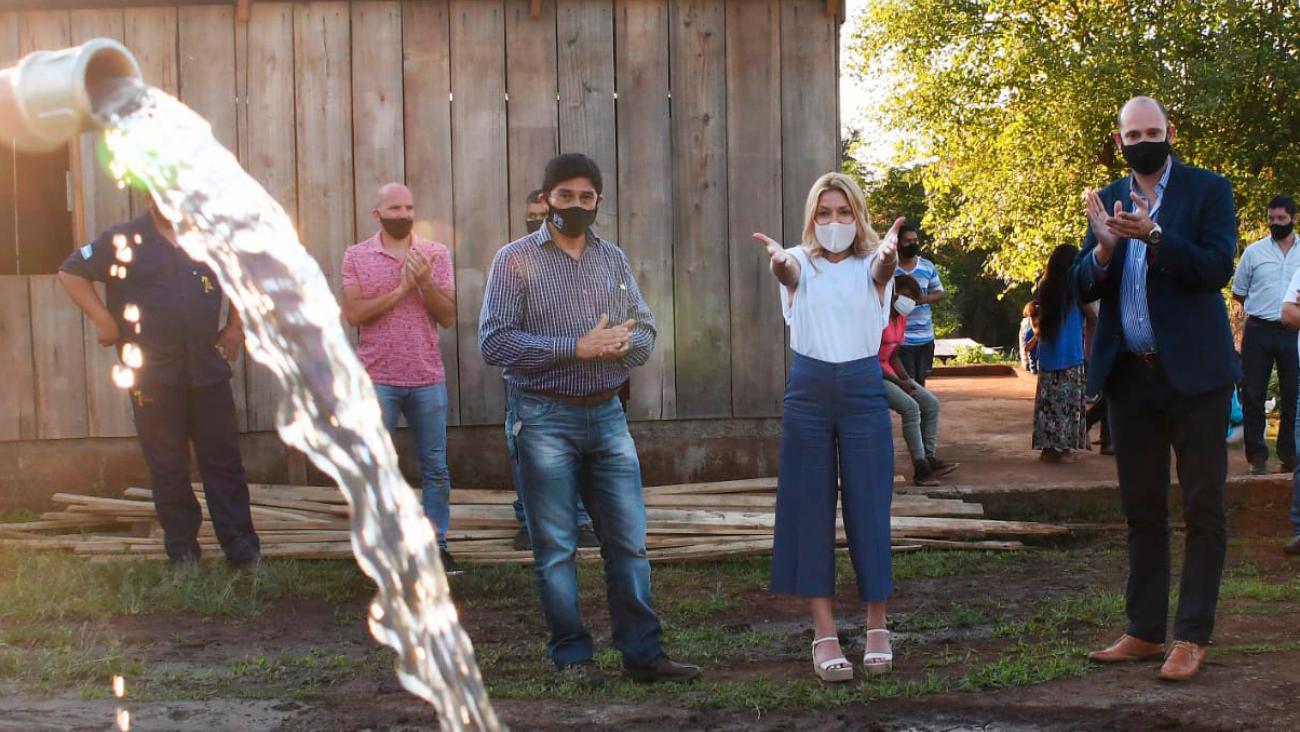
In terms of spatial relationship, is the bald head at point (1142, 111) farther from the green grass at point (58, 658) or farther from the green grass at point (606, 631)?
the green grass at point (58, 658)

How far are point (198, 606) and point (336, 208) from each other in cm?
A: 386

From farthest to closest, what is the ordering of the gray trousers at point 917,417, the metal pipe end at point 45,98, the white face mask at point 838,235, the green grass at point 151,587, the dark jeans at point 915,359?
the dark jeans at point 915,359 < the gray trousers at point 917,417 < the green grass at point 151,587 < the white face mask at point 838,235 < the metal pipe end at point 45,98

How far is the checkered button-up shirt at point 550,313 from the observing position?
6.05 metres

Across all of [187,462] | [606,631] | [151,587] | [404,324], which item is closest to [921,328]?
[404,324]

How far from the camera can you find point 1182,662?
593 cm

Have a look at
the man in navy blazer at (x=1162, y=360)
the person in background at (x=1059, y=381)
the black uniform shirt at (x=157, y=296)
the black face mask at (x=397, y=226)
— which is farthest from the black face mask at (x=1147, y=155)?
the person in background at (x=1059, y=381)

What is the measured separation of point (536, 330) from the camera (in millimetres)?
6203

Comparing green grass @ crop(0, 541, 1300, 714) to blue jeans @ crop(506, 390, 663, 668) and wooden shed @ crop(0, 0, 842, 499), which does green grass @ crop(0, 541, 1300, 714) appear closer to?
blue jeans @ crop(506, 390, 663, 668)

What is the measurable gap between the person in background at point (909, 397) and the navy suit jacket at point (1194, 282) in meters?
4.83

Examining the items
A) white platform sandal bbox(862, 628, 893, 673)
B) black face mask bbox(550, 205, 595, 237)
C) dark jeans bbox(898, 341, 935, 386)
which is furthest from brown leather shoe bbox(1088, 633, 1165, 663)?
dark jeans bbox(898, 341, 935, 386)

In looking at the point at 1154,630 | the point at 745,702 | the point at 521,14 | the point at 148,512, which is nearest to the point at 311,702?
the point at 745,702

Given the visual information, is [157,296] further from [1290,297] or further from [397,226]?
[1290,297]

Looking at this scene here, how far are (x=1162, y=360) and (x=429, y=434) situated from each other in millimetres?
4240

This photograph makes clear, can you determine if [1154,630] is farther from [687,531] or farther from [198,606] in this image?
[198,606]
